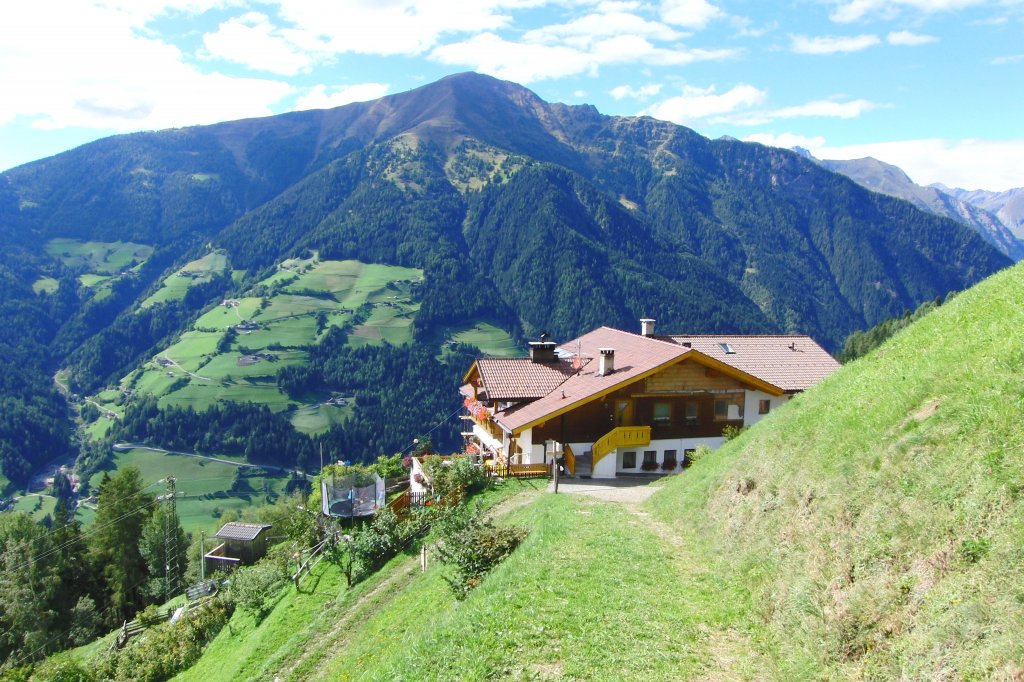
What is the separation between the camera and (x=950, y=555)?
346 inches

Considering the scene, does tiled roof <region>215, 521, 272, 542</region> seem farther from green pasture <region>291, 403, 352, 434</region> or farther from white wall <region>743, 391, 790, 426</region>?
green pasture <region>291, 403, 352, 434</region>

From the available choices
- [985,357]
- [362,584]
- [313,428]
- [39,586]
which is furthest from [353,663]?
[313,428]

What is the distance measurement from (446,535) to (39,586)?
54845mm

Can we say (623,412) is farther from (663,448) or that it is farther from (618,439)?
(663,448)

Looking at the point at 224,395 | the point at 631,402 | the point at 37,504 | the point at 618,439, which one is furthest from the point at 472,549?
the point at 37,504

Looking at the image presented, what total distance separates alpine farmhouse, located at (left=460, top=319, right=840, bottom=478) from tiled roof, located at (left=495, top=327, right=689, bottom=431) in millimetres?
75

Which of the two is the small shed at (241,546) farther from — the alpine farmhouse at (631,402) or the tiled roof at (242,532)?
the alpine farmhouse at (631,402)

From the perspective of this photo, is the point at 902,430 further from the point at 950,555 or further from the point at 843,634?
the point at 843,634

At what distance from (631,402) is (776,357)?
449 inches

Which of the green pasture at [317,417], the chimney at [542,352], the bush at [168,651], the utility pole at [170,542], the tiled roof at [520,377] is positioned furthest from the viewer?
the green pasture at [317,417]

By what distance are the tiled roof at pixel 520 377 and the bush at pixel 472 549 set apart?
639 inches

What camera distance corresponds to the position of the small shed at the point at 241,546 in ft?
204

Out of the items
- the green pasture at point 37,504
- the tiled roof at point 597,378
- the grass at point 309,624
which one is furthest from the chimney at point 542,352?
the green pasture at point 37,504

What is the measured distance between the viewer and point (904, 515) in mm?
10023
